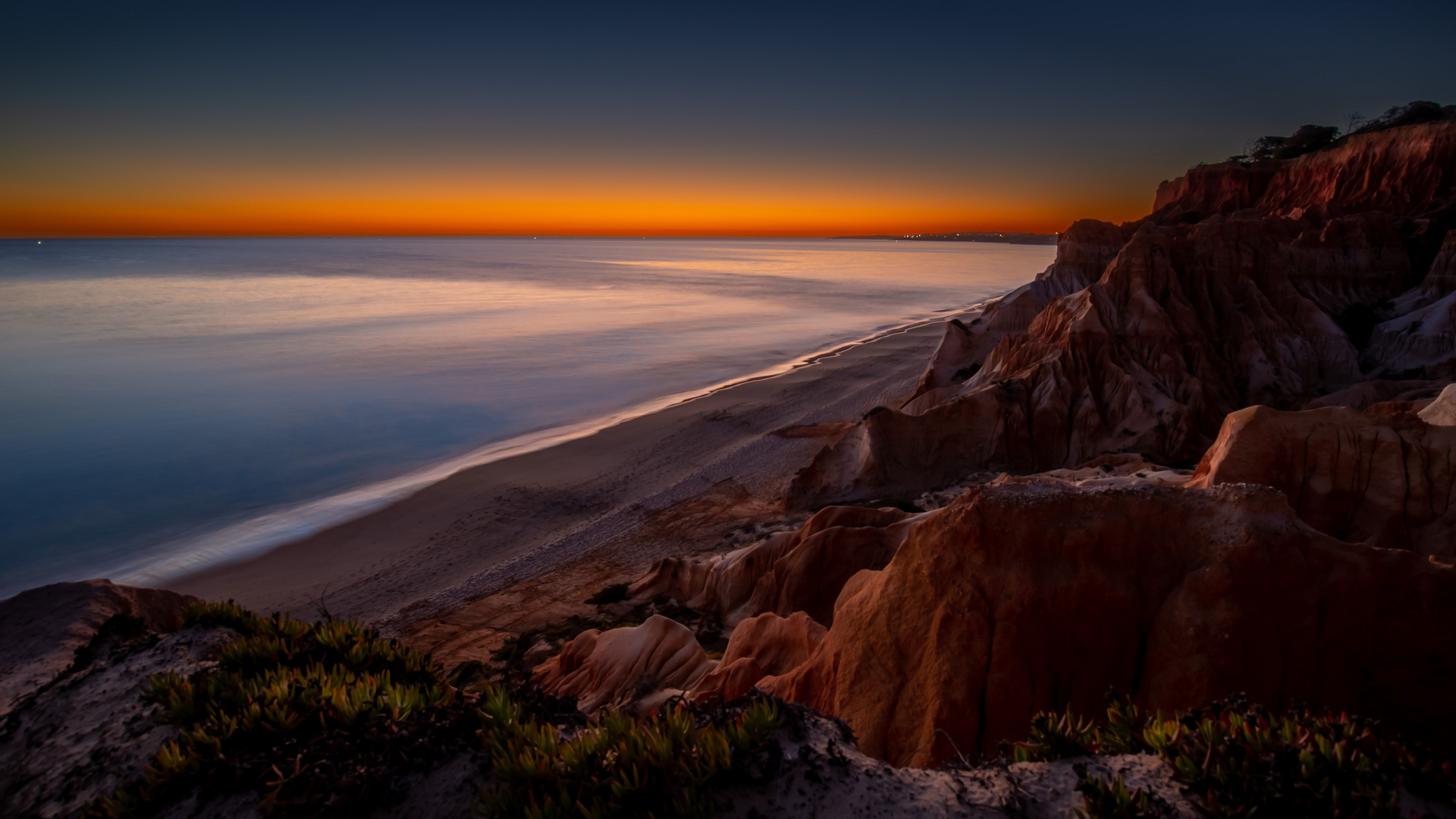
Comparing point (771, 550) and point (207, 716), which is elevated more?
point (207, 716)

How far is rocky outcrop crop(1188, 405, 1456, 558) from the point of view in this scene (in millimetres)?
12102

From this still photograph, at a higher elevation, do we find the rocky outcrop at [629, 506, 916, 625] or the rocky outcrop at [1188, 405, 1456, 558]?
the rocky outcrop at [1188, 405, 1456, 558]

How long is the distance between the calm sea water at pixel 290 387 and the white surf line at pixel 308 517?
0.11 m

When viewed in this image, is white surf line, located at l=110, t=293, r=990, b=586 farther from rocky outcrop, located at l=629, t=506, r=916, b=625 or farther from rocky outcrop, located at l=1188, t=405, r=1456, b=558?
rocky outcrop, located at l=1188, t=405, r=1456, b=558

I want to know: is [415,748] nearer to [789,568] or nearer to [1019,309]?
[789,568]

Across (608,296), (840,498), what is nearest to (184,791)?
(840,498)

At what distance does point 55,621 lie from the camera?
920cm

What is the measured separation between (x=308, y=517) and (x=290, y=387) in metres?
24.1

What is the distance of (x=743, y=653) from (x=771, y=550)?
551 centimetres

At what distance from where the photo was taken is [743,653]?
12.0m

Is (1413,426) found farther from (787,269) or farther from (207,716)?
(787,269)

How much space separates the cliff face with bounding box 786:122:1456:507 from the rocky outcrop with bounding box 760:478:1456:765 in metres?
16.5

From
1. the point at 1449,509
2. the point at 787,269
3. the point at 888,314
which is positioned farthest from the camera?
the point at 787,269

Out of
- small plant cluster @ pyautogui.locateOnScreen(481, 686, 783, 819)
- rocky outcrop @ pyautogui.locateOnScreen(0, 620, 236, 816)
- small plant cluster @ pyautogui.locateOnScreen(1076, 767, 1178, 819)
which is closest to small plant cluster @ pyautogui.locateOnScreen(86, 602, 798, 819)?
small plant cluster @ pyautogui.locateOnScreen(481, 686, 783, 819)
